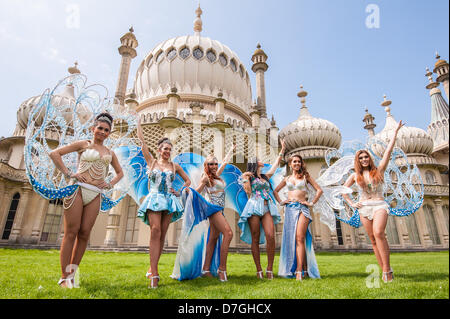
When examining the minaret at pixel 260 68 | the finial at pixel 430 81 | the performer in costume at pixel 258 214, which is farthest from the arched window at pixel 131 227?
the finial at pixel 430 81

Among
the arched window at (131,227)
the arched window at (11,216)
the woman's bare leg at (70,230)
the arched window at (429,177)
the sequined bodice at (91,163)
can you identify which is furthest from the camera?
the arched window at (429,177)

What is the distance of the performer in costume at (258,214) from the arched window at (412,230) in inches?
967

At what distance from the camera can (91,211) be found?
358 cm

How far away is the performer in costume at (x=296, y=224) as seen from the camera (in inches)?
190

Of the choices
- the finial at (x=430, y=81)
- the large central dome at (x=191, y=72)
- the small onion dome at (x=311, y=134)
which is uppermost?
the finial at (x=430, y=81)

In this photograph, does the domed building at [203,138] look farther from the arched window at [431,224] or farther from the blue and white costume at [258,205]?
the blue and white costume at [258,205]

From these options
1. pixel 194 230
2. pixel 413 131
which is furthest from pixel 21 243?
pixel 413 131

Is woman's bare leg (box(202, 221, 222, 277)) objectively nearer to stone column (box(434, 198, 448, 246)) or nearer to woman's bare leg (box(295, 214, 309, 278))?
woman's bare leg (box(295, 214, 309, 278))

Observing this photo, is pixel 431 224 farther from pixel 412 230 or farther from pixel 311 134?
pixel 311 134

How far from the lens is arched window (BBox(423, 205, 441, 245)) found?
23.4m

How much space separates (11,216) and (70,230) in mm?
19929

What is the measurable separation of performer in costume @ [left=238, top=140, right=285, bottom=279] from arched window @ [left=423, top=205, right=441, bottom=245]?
2657 centimetres

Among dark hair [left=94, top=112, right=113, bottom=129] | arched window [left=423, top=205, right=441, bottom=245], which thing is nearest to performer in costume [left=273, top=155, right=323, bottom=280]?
dark hair [left=94, top=112, right=113, bottom=129]
